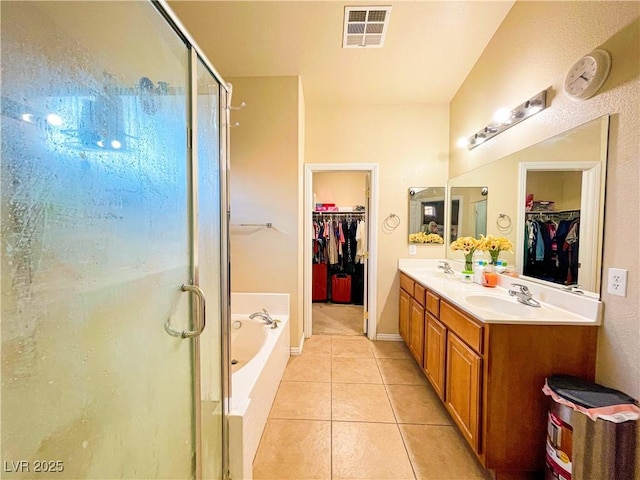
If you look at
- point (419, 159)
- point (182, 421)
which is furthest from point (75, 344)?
point (419, 159)

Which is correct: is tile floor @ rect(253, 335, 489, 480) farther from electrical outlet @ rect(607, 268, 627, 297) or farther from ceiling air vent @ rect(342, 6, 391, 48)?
ceiling air vent @ rect(342, 6, 391, 48)

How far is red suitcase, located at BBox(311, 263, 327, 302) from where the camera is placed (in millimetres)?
4703

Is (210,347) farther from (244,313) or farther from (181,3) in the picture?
(181,3)

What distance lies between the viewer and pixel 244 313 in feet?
8.68

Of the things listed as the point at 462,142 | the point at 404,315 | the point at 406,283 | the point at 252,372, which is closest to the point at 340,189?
the point at 462,142

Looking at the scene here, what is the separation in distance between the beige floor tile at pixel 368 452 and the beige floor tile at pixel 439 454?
0.20 ft

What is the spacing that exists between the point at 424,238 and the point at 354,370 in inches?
65.7

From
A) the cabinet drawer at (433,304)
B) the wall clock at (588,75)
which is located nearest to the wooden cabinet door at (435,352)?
the cabinet drawer at (433,304)

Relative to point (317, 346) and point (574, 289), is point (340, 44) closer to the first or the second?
point (574, 289)

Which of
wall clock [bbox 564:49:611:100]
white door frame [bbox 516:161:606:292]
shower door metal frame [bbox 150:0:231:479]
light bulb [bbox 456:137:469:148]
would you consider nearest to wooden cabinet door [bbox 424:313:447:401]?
white door frame [bbox 516:161:606:292]

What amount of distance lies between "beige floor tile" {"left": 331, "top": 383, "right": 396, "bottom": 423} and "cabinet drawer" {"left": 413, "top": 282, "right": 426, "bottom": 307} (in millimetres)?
808

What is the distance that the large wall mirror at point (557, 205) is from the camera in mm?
1286

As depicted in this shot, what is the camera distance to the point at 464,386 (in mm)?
1524

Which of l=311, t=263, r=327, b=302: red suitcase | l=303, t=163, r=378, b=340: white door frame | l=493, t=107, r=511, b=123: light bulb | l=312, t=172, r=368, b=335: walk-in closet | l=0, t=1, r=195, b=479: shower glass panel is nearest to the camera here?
l=0, t=1, r=195, b=479: shower glass panel
